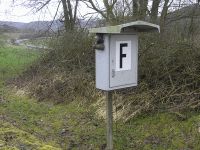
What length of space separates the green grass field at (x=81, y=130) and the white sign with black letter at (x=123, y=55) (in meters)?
1.33

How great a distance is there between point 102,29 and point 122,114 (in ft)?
7.57

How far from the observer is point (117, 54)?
6.29 m

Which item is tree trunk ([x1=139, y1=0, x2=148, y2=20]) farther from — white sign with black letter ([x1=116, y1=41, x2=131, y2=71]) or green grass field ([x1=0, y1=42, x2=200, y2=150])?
white sign with black letter ([x1=116, y1=41, x2=131, y2=71])

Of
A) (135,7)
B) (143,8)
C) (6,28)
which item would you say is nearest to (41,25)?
(6,28)

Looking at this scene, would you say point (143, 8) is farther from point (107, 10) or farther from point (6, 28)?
point (6, 28)

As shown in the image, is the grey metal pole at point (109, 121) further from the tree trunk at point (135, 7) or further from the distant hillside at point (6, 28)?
the distant hillside at point (6, 28)

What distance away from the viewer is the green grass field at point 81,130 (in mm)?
5691

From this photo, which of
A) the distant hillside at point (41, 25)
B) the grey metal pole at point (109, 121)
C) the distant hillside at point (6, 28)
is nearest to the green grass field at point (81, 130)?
the grey metal pole at point (109, 121)

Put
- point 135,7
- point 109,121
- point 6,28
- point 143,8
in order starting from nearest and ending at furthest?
1. point 109,121
2. point 143,8
3. point 135,7
4. point 6,28

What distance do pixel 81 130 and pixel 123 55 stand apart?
2.02m

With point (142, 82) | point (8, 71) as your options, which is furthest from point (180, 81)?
point (8, 71)

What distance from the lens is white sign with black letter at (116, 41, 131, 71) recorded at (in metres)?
6.33

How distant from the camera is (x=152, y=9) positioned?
1297cm

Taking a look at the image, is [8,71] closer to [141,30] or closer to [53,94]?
[53,94]
